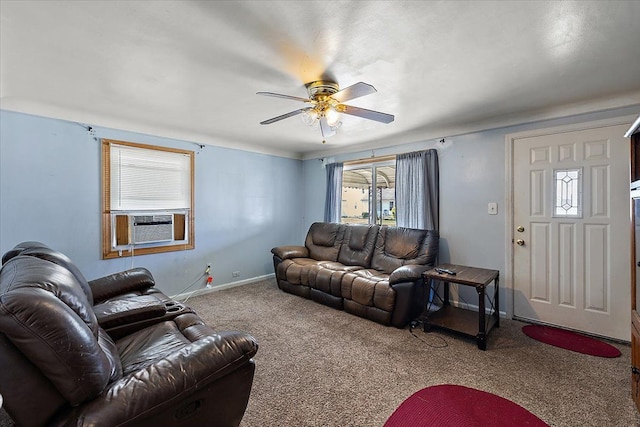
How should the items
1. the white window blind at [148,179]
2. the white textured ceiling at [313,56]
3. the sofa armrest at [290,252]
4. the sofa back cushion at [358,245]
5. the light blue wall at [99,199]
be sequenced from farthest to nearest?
the sofa armrest at [290,252], the sofa back cushion at [358,245], the white window blind at [148,179], the light blue wall at [99,199], the white textured ceiling at [313,56]

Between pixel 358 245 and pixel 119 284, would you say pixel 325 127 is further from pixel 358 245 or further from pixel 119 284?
pixel 119 284

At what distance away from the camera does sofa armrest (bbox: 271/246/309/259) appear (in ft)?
14.7

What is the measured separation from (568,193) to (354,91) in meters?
2.56

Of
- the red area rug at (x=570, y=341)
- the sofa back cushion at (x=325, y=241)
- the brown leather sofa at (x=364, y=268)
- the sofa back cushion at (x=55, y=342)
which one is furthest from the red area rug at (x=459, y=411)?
the sofa back cushion at (x=325, y=241)

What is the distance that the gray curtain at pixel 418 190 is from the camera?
3.87 metres

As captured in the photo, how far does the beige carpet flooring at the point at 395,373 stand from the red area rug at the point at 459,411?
69mm

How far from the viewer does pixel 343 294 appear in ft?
11.5

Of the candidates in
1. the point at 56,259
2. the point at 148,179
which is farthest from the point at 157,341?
the point at 148,179

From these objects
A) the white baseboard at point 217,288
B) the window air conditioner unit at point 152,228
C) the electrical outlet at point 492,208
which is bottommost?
the white baseboard at point 217,288

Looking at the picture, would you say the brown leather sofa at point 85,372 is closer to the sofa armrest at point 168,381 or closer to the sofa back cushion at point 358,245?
the sofa armrest at point 168,381

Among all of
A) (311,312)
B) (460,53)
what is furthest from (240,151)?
(460,53)

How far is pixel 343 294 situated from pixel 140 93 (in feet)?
9.79

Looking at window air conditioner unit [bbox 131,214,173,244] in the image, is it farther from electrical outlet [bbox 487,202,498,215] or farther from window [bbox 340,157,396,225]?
electrical outlet [bbox 487,202,498,215]

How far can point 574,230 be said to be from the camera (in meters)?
2.93
